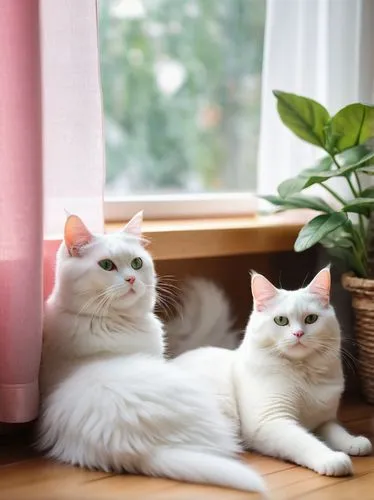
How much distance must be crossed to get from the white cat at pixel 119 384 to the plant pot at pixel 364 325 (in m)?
0.48

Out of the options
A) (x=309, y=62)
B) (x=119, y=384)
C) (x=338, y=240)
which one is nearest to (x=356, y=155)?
(x=338, y=240)

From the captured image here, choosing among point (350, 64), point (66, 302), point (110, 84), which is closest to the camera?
point (66, 302)

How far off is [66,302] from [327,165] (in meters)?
0.71

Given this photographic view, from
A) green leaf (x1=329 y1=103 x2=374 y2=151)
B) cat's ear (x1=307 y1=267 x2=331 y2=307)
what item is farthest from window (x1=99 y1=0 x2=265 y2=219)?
cat's ear (x1=307 y1=267 x2=331 y2=307)

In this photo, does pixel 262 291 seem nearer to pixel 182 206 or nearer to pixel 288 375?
pixel 288 375

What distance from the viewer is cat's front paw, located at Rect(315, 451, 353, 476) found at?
125 centimetres

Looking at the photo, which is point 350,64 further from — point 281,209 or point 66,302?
point 66,302

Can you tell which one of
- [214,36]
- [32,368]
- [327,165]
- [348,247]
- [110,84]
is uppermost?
[214,36]

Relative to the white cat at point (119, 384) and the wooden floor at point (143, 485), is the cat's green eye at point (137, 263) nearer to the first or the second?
the white cat at point (119, 384)

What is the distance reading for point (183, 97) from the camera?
7.00ft

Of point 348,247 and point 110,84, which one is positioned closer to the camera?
point 348,247

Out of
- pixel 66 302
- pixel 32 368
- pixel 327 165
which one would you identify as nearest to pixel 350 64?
pixel 327 165

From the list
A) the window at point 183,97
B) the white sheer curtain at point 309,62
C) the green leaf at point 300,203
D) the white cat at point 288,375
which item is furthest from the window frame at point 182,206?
the white cat at point 288,375

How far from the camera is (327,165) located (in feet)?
5.54
